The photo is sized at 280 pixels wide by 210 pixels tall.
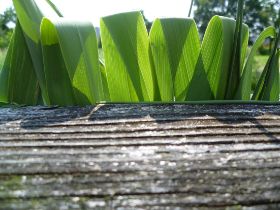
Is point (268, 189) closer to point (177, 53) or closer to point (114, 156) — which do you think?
point (114, 156)

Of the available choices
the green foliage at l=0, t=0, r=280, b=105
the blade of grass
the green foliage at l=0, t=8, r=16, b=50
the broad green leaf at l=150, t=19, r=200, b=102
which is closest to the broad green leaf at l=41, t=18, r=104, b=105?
the green foliage at l=0, t=0, r=280, b=105

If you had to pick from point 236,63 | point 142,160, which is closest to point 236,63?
point 236,63

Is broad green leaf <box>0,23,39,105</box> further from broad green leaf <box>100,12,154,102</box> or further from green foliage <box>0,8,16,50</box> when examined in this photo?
green foliage <box>0,8,16,50</box>

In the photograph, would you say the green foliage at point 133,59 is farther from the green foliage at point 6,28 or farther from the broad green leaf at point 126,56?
the green foliage at point 6,28

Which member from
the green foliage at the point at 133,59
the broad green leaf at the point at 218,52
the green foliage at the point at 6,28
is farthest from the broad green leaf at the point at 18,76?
the green foliage at the point at 6,28

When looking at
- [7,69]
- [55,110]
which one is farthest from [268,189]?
[7,69]

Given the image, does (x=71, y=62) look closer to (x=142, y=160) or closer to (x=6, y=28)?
(x=142, y=160)

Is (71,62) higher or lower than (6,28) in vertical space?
higher
